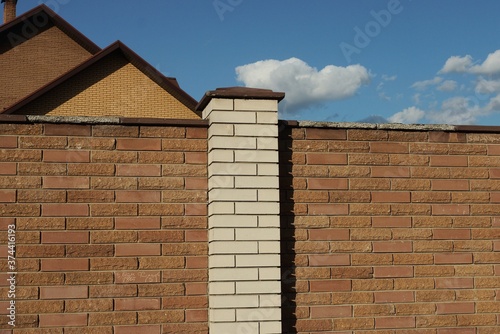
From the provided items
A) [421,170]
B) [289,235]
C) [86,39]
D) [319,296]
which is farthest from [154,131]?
[86,39]

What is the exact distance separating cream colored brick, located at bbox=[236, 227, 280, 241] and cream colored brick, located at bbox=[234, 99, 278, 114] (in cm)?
105

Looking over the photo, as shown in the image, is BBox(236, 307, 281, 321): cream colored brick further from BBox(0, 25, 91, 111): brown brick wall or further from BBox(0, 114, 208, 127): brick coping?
BBox(0, 25, 91, 111): brown brick wall

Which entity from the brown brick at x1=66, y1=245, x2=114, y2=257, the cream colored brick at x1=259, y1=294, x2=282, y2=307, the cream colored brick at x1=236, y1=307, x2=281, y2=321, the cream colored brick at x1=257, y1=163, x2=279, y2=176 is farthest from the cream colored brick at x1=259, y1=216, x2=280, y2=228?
the brown brick at x1=66, y1=245, x2=114, y2=257

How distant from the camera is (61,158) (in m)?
6.23

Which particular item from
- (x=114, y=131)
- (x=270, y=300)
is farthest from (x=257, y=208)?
(x=114, y=131)

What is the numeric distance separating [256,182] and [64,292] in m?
1.87

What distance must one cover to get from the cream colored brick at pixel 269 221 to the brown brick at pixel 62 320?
1.69m

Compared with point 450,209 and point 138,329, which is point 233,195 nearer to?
point 138,329

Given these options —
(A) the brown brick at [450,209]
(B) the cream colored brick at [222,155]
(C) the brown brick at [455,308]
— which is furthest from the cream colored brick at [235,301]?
(A) the brown brick at [450,209]

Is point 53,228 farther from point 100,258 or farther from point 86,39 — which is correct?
point 86,39

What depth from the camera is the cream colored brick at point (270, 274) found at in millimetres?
6215

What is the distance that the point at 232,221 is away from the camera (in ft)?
20.3

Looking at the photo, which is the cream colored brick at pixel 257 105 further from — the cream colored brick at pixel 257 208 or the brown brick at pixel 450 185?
the brown brick at pixel 450 185

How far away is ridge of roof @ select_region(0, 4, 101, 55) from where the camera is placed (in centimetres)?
2586
